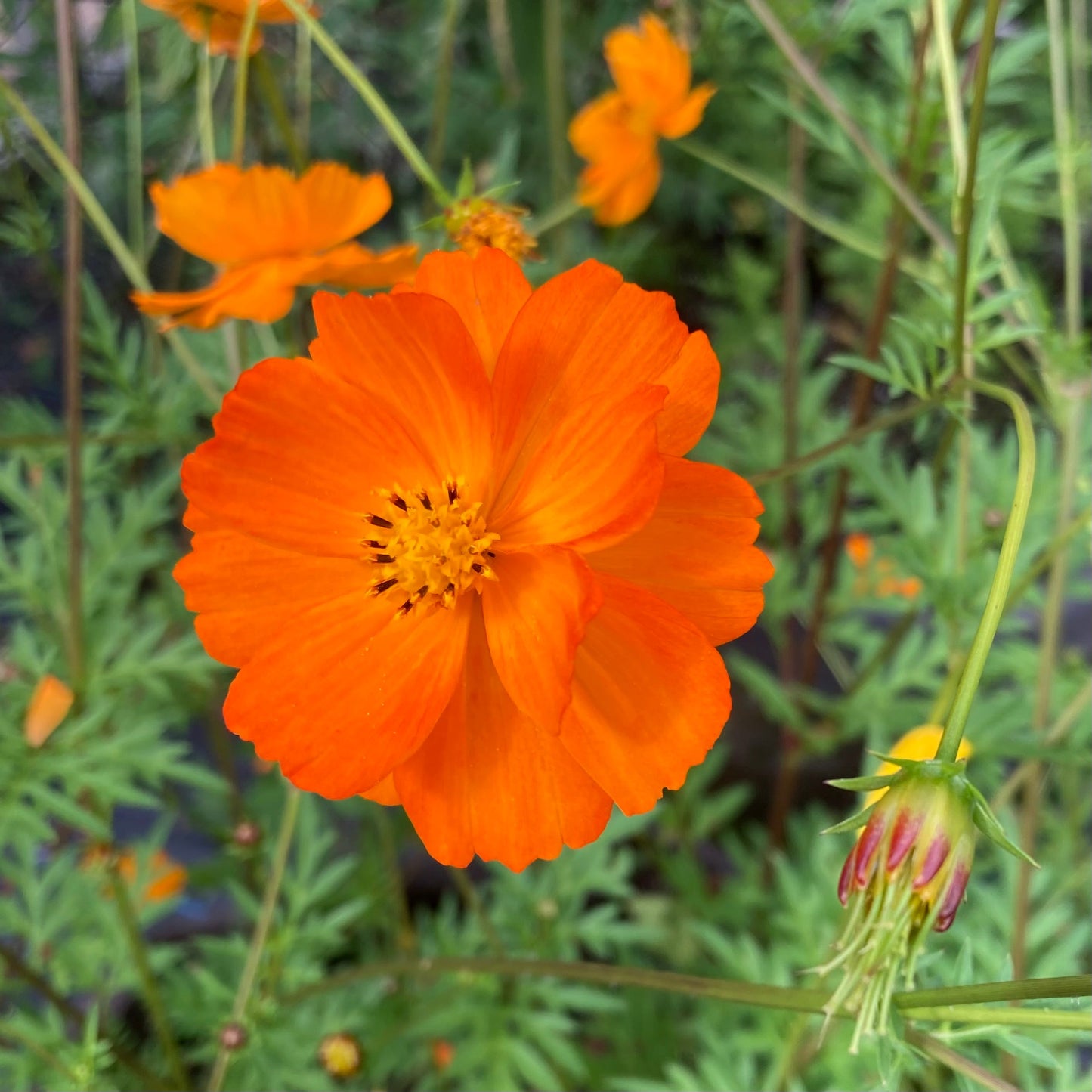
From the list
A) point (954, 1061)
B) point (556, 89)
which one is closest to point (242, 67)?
point (556, 89)

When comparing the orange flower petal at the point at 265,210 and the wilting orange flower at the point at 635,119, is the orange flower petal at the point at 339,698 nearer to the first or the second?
the orange flower petal at the point at 265,210

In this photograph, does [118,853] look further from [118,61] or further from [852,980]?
[118,61]

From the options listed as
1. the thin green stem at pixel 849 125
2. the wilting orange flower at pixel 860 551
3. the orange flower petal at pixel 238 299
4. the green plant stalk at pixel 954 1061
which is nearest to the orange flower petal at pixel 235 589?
the orange flower petal at pixel 238 299

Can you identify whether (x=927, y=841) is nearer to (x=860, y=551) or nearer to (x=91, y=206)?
(x=91, y=206)

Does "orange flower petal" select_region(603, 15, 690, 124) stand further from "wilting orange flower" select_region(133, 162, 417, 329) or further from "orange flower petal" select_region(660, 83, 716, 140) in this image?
"wilting orange flower" select_region(133, 162, 417, 329)

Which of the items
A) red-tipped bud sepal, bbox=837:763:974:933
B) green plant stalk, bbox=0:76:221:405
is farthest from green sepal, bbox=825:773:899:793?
green plant stalk, bbox=0:76:221:405

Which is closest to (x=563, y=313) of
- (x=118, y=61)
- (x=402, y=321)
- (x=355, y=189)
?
(x=402, y=321)
